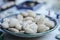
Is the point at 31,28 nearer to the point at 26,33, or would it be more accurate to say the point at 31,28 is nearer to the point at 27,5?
the point at 26,33

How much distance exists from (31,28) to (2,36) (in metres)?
0.12

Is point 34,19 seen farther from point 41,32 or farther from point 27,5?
point 27,5

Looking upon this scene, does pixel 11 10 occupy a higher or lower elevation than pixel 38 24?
higher

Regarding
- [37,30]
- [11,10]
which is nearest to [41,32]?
[37,30]

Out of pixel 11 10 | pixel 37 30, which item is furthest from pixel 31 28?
pixel 11 10

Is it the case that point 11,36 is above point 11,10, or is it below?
below

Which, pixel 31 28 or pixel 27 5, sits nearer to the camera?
pixel 31 28

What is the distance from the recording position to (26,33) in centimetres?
52

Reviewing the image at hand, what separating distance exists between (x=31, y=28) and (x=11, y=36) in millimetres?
107

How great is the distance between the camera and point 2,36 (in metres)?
0.55

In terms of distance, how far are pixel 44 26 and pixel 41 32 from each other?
0.03 meters

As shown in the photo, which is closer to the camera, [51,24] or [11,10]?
[51,24]

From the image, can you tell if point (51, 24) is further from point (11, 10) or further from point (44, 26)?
point (11, 10)

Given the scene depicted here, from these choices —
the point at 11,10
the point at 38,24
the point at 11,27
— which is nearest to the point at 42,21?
the point at 38,24
